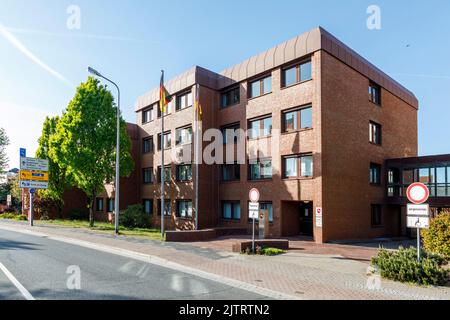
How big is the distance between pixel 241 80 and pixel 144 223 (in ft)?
48.4

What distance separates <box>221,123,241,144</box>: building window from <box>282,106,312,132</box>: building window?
4228mm

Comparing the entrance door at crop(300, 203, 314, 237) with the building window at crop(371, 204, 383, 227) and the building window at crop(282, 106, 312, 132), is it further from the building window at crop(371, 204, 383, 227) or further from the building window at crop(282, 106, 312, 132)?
the building window at crop(282, 106, 312, 132)

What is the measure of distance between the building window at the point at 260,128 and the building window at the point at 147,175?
13.0 m

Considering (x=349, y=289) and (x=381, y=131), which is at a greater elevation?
(x=381, y=131)

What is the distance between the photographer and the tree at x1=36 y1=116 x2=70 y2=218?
1390 inches

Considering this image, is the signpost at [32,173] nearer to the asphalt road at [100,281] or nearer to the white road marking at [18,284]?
the asphalt road at [100,281]

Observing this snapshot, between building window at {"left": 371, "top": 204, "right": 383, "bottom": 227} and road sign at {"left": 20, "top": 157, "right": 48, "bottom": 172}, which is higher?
road sign at {"left": 20, "top": 157, "right": 48, "bottom": 172}

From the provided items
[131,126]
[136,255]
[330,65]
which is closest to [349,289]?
[136,255]

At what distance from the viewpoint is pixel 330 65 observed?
1911cm

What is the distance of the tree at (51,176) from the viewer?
35312 millimetres

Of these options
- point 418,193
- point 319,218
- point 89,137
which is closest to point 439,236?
point 418,193

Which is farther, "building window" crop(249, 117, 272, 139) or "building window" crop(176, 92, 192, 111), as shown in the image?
"building window" crop(176, 92, 192, 111)

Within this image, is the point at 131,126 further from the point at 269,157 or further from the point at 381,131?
the point at 381,131

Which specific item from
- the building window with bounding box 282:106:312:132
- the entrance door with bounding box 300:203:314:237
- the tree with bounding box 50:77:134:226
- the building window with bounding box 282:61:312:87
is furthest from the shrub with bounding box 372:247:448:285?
the tree with bounding box 50:77:134:226
